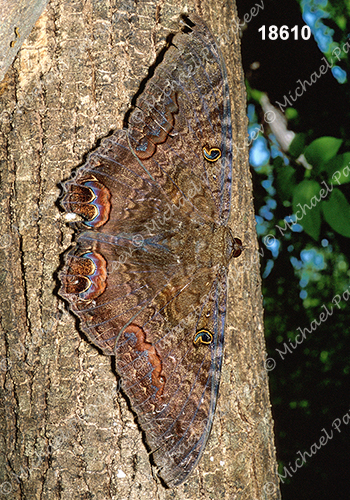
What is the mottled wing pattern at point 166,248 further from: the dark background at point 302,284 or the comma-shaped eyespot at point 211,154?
the dark background at point 302,284

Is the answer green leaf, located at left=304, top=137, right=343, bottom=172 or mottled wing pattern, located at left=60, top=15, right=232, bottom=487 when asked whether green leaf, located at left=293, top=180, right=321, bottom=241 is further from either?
mottled wing pattern, located at left=60, top=15, right=232, bottom=487

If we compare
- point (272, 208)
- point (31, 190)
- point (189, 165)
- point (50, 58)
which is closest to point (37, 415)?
point (31, 190)

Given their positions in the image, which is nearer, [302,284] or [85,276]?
[85,276]

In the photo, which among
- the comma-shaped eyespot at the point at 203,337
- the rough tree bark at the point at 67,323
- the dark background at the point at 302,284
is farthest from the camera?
the dark background at the point at 302,284

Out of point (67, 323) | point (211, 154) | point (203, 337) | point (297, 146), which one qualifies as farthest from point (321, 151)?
point (67, 323)

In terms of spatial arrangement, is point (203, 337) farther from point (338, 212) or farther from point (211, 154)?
point (338, 212)

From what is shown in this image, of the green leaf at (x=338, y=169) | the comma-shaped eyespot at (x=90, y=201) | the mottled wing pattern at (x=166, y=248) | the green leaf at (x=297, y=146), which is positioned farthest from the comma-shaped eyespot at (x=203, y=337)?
the green leaf at (x=297, y=146)

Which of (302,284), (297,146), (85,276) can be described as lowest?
(302,284)
